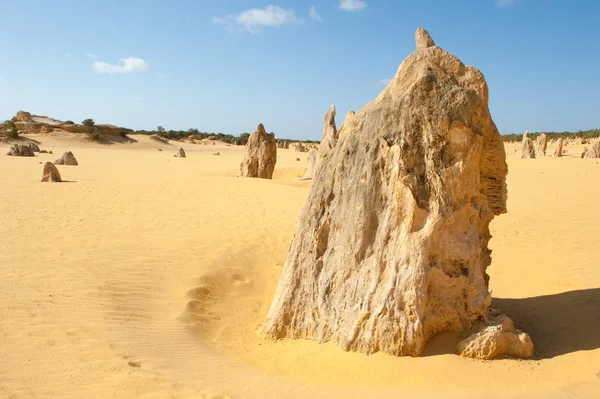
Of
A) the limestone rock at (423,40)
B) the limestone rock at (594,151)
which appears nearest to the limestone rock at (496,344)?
the limestone rock at (423,40)

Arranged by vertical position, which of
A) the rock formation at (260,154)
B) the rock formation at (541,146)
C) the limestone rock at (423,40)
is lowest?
the rock formation at (260,154)

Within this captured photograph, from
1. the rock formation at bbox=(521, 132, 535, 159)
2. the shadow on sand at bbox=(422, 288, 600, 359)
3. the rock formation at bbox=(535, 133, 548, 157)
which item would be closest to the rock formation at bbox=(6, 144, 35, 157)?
the shadow on sand at bbox=(422, 288, 600, 359)

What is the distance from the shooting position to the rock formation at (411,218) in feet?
14.2

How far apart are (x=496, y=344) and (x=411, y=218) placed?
1.36 metres

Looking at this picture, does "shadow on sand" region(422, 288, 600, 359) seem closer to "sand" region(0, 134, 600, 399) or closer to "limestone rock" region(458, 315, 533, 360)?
"sand" region(0, 134, 600, 399)

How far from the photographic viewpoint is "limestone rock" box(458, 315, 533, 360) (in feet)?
13.7

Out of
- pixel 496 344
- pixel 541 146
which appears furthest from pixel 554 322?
pixel 541 146

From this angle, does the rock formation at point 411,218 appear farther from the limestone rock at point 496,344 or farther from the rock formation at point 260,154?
the rock formation at point 260,154

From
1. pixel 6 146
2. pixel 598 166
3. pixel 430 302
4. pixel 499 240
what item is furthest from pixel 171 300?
pixel 6 146

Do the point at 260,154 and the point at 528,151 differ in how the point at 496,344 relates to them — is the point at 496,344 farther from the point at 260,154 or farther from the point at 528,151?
the point at 528,151

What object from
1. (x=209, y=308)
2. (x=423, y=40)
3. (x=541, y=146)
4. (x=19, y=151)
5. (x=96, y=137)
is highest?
(x=541, y=146)

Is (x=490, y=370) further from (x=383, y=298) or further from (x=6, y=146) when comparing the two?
(x=6, y=146)

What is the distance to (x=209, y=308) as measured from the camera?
6.22m

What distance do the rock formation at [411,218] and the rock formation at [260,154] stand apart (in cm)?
1466
